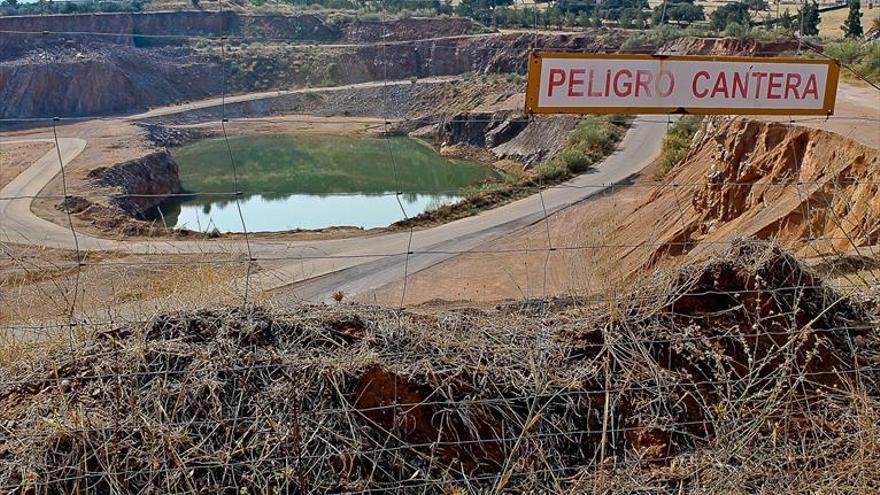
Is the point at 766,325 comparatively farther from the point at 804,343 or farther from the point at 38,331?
the point at 38,331

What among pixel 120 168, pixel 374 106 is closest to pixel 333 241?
pixel 120 168

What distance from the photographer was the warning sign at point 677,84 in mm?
5039

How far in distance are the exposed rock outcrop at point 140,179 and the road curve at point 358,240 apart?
2.69m

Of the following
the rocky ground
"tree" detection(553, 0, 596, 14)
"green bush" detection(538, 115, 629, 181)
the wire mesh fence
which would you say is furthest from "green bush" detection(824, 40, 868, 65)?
the wire mesh fence

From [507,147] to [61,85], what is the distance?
1663 inches

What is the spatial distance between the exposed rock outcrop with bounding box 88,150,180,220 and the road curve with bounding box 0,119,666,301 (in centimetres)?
269

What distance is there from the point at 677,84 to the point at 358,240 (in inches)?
985

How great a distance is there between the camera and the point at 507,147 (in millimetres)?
57281

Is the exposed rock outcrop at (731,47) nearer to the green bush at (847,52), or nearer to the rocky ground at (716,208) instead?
the green bush at (847,52)

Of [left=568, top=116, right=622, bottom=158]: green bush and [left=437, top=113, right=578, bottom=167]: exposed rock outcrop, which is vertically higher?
[left=568, top=116, right=622, bottom=158]: green bush

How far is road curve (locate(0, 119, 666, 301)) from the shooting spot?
2263 centimetres

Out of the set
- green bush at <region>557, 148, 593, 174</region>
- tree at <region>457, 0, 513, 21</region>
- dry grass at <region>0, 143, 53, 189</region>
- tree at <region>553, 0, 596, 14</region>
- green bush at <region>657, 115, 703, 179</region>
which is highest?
tree at <region>553, 0, 596, 14</region>

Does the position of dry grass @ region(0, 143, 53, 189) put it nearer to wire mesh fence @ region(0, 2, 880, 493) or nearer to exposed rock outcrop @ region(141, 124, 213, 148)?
exposed rock outcrop @ region(141, 124, 213, 148)

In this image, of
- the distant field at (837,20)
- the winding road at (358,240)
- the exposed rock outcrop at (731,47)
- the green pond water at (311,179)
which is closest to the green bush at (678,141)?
the winding road at (358,240)
